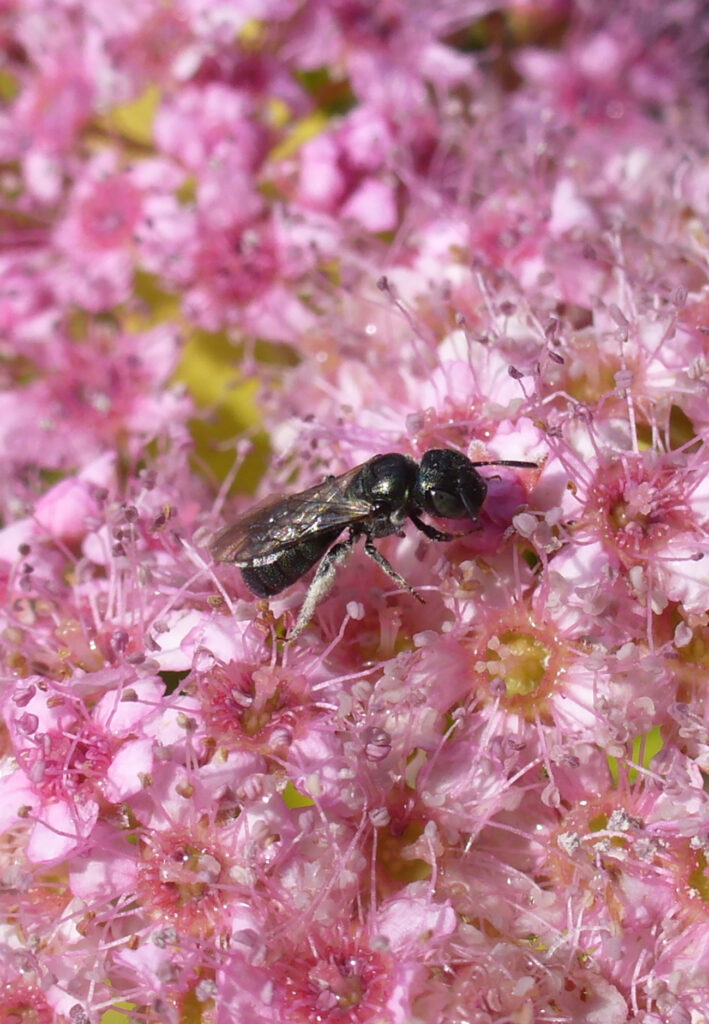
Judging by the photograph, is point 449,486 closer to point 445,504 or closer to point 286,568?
point 445,504

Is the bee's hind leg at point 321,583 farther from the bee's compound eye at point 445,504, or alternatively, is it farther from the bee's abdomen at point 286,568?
the bee's compound eye at point 445,504

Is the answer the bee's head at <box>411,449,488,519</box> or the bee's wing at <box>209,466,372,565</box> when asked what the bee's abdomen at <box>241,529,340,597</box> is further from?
the bee's head at <box>411,449,488,519</box>

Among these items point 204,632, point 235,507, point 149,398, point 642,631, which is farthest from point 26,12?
point 642,631

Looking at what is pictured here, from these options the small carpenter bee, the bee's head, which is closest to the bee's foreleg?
the small carpenter bee

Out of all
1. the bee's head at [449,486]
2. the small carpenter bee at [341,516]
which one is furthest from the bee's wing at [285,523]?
the bee's head at [449,486]

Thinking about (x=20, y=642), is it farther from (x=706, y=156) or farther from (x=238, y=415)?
(x=706, y=156)
